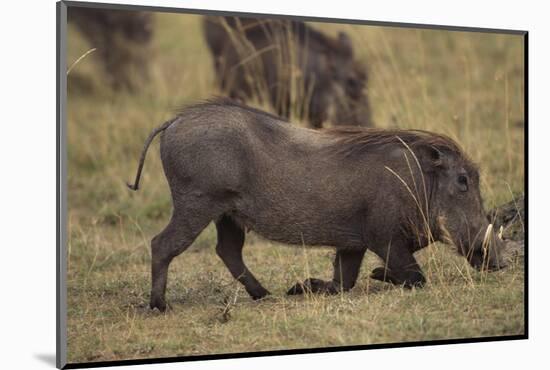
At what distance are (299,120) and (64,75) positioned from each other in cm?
443

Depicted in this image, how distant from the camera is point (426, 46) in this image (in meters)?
11.5

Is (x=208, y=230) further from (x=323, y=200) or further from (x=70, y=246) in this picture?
(x=323, y=200)

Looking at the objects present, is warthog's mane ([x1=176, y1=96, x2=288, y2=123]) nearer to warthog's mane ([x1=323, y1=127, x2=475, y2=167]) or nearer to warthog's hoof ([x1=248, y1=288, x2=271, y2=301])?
warthog's mane ([x1=323, y1=127, x2=475, y2=167])

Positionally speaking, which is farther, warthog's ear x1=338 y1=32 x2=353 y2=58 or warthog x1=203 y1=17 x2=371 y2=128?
warthog's ear x1=338 y1=32 x2=353 y2=58

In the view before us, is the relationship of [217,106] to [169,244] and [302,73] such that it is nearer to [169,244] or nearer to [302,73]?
[169,244]

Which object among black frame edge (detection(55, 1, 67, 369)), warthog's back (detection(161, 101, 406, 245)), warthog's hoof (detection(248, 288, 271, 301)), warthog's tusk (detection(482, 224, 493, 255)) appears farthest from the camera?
warthog's hoof (detection(248, 288, 271, 301))

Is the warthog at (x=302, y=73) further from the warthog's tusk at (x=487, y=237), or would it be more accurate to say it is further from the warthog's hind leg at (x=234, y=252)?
the warthog's tusk at (x=487, y=237)

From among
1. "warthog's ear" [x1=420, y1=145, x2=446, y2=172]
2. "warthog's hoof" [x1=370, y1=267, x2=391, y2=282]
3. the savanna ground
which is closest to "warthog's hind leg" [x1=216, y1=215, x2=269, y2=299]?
the savanna ground

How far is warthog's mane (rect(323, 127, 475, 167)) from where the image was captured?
5.96 meters

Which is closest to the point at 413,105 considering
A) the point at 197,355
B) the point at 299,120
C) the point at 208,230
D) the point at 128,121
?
the point at 299,120

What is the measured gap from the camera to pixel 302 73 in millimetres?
9727

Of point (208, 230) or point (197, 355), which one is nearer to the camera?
point (197, 355)

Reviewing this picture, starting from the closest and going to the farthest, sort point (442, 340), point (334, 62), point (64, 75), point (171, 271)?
point (64, 75) → point (442, 340) → point (171, 271) → point (334, 62)

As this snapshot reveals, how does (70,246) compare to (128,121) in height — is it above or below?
below
